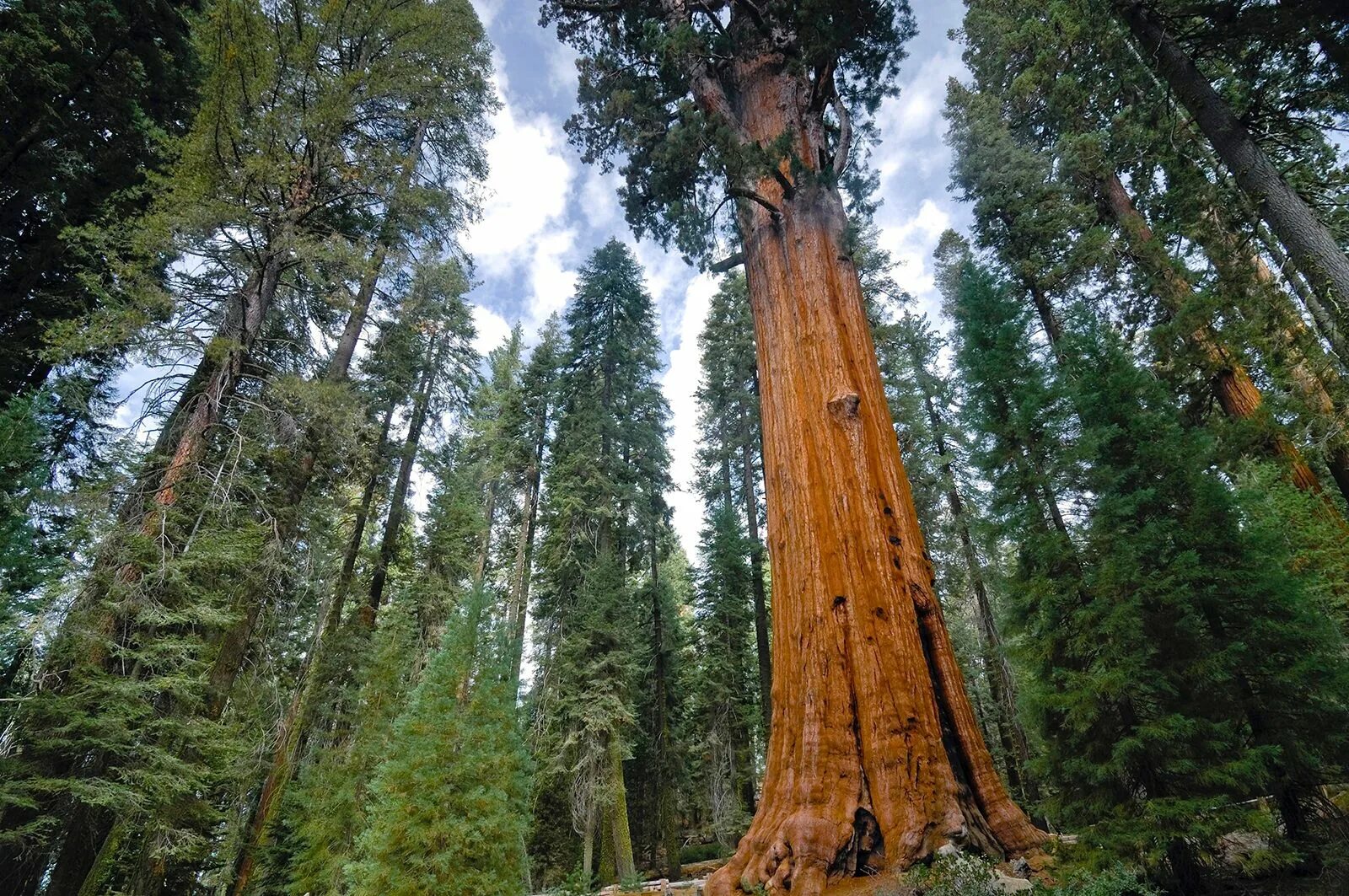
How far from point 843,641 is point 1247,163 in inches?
266

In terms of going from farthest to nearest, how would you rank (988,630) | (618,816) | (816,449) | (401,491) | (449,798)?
(988,630) → (401,491) → (618,816) → (449,798) → (816,449)

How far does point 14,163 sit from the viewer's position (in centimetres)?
933

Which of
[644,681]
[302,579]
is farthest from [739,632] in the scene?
[302,579]

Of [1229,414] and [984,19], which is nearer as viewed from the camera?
[1229,414]

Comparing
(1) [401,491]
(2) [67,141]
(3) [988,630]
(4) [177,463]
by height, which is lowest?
(4) [177,463]

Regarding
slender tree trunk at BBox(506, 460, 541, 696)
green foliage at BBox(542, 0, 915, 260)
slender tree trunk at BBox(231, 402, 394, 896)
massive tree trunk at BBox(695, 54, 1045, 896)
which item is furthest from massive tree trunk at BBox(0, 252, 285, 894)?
slender tree trunk at BBox(506, 460, 541, 696)

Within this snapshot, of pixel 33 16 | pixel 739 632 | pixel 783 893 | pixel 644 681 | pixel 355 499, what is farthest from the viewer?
pixel 739 632

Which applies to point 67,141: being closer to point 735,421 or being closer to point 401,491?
point 401,491

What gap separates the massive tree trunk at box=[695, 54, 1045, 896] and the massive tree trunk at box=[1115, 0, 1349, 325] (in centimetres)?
431

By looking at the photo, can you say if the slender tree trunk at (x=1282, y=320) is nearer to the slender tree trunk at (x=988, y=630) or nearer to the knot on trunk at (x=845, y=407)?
the knot on trunk at (x=845, y=407)

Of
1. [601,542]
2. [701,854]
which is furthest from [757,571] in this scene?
[701,854]

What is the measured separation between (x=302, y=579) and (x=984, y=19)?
61.7 ft

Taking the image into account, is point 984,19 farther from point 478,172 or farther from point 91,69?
point 91,69

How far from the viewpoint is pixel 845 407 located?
4.63 meters
